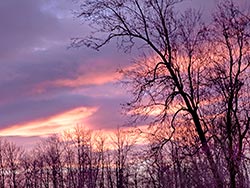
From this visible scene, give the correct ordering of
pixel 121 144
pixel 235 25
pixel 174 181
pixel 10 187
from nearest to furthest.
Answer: pixel 235 25 → pixel 174 181 → pixel 10 187 → pixel 121 144

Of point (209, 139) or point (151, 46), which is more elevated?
point (151, 46)

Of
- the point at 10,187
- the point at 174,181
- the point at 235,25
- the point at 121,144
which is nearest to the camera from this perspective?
the point at 235,25

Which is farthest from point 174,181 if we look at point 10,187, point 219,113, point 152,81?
point 10,187

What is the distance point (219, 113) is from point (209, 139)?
183 cm

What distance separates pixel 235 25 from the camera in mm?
20188

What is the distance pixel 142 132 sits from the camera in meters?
20.8

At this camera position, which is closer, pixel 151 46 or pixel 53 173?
pixel 151 46

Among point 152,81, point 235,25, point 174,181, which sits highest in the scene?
point 235,25

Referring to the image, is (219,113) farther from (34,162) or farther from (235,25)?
(34,162)

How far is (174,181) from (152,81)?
18.1 metres

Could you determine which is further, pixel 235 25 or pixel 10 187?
pixel 10 187

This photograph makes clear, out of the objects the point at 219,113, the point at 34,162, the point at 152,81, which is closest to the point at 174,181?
the point at 219,113

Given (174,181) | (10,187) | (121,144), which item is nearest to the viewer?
(174,181)

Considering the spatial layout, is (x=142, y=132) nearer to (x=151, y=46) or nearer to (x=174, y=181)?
(x=151, y=46)
